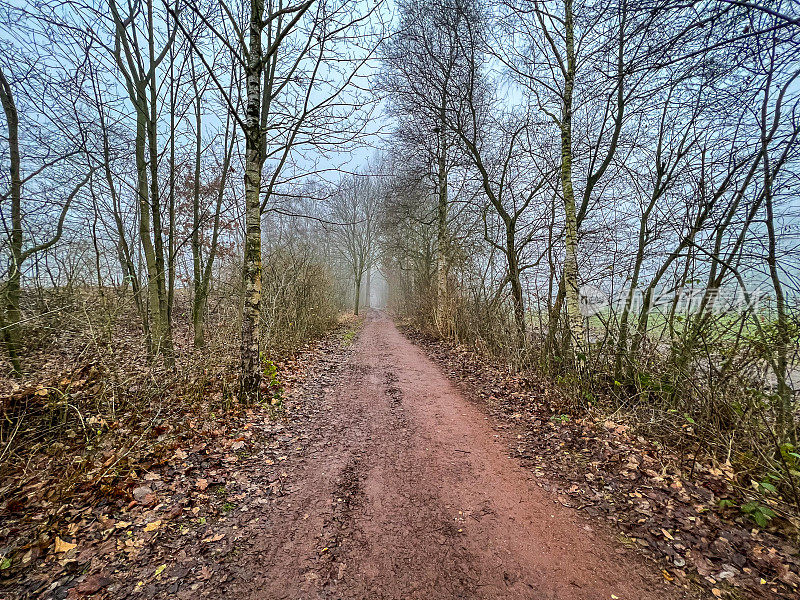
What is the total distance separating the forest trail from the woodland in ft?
1.55

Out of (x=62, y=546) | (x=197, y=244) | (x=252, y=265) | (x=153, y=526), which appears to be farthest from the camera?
(x=197, y=244)

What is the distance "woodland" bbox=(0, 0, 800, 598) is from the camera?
2.97m

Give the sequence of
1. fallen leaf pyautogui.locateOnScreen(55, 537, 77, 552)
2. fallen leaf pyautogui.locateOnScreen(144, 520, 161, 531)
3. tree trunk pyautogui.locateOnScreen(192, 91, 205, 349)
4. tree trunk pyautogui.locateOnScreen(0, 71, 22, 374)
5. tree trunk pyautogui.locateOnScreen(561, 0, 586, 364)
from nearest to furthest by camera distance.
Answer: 1. fallen leaf pyautogui.locateOnScreen(55, 537, 77, 552)
2. fallen leaf pyautogui.locateOnScreen(144, 520, 161, 531)
3. tree trunk pyautogui.locateOnScreen(0, 71, 22, 374)
4. tree trunk pyautogui.locateOnScreen(561, 0, 586, 364)
5. tree trunk pyautogui.locateOnScreen(192, 91, 205, 349)

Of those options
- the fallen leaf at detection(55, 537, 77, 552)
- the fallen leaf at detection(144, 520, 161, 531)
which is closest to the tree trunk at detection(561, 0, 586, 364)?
the fallen leaf at detection(144, 520, 161, 531)

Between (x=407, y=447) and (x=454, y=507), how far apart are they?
1.25 meters

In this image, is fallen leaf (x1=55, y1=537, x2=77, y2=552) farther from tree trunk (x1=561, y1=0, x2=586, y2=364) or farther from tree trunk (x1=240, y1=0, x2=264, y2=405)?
tree trunk (x1=561, y1=0, x2=586, y2=364)

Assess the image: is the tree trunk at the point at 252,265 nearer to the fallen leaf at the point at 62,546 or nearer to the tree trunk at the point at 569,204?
the fallen leaf at the point at 62,546

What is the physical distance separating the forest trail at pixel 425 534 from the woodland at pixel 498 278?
47 centimetres

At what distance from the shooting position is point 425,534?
2.76 meters

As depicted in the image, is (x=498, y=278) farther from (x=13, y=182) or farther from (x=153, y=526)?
(x=13, y=182)

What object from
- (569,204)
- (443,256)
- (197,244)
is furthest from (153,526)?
(443,256)

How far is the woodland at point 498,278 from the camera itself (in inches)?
117

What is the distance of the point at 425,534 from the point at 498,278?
23.3ft

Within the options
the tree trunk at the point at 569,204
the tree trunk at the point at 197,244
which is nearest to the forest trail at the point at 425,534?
the tree trunk at the point at 569,204
